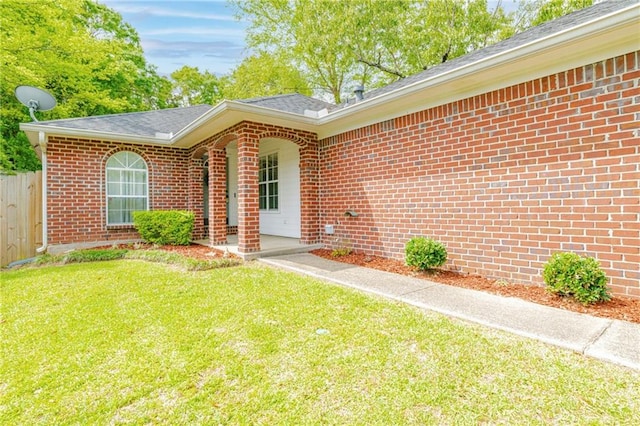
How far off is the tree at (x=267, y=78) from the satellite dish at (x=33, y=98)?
13396 millimetres

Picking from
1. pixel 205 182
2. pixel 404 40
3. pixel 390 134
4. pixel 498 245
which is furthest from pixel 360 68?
pixel 498 245

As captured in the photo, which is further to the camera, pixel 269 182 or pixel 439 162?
pixel 269 182

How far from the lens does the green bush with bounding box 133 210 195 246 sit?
787 centimetres

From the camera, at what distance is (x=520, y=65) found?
13.0 feet

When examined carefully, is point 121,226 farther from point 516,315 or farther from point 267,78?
point 267,78

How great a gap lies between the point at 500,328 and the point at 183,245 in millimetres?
7284

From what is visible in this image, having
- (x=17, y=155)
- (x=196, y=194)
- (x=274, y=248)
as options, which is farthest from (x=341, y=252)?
(x=17, y=155)

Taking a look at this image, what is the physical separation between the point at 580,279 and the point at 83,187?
992cm

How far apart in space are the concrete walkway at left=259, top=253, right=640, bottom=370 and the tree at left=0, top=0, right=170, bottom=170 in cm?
1235

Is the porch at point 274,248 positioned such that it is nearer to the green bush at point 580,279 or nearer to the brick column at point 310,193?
the brick column at point 310,193

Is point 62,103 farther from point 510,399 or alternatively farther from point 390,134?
point 510,399

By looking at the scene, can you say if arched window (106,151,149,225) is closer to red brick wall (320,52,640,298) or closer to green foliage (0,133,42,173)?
red brick wall (320,52,640,298)

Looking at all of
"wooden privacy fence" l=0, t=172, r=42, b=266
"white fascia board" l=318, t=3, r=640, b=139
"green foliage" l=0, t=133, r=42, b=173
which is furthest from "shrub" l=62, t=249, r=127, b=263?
"green foliage" l=0, t=133, r=42, b=173

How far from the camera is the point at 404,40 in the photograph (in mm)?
16141
